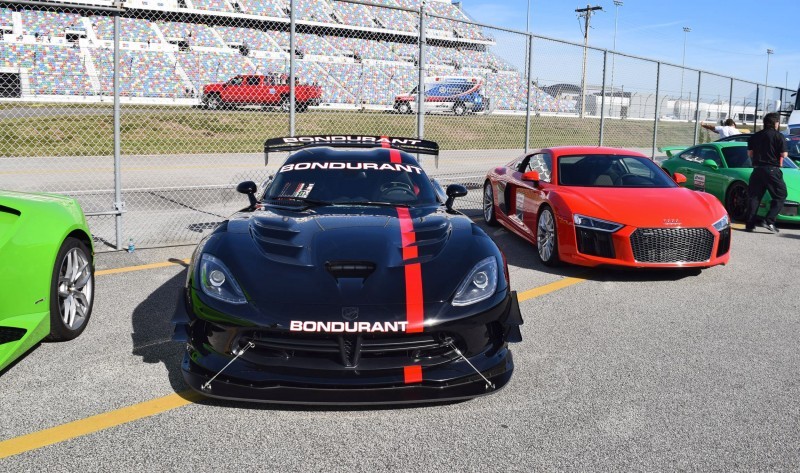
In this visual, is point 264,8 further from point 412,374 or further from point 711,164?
point 412,374

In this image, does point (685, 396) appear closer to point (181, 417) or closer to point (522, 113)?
point (181, 417)

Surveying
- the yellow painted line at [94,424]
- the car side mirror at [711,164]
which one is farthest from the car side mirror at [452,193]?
the car side mirror at [711,164]

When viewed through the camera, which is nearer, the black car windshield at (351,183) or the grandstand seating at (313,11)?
the black car windshield at (351,183)

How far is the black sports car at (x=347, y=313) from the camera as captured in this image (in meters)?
3.03

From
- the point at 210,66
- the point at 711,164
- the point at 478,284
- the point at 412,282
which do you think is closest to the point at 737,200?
Answer: the point at 711,164

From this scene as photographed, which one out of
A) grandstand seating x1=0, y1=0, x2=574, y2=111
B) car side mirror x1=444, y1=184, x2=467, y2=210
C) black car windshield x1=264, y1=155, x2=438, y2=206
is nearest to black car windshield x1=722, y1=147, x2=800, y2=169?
grandstand seating x1=0, y1=0, x2=574, y2=111

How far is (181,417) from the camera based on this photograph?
3203 millimetres

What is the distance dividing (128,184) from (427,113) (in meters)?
5.77

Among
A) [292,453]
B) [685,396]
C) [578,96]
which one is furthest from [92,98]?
[578,96]

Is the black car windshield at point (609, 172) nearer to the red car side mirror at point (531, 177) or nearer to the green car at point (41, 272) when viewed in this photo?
the red car side mirror at point (531, 177)

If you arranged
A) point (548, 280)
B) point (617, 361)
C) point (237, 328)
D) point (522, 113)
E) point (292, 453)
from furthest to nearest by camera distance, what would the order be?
point (522, 113) < point (548, 280) < point (617, 361) < point (237, 328) < point (292, 453)

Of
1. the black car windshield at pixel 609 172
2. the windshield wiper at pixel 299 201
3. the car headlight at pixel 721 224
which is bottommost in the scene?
the car headlight at pixel 721 224

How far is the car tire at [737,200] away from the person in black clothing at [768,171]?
1.85 feet

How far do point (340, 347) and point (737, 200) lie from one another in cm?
899
